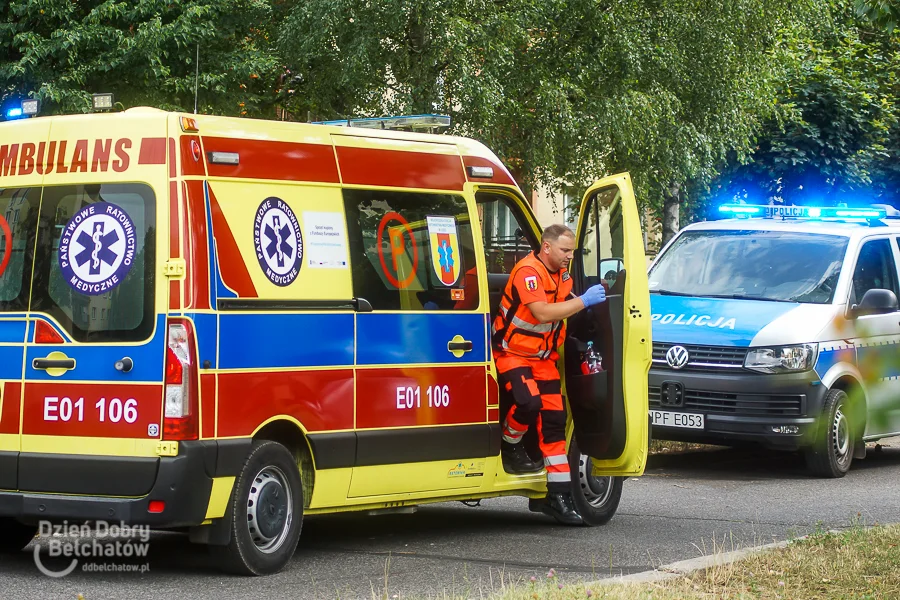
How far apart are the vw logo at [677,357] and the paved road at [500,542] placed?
914 mm

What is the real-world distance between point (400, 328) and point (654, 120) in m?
10.6

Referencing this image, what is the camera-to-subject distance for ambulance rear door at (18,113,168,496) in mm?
6555

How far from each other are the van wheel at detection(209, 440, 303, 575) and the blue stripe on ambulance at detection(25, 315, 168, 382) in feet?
2.14

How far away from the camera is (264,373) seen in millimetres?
6902

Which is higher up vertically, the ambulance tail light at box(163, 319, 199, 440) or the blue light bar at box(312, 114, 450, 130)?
the blue light bar at box(312, 114, 450, 130)

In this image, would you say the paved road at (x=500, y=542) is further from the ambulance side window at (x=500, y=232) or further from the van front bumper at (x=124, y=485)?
the ambulance side window at (x=500, y=232)

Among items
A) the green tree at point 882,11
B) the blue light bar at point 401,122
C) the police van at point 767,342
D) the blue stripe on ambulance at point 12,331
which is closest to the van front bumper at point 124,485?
the blue stripe on ambulance at point 12,331

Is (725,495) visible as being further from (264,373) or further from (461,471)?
(264,373)

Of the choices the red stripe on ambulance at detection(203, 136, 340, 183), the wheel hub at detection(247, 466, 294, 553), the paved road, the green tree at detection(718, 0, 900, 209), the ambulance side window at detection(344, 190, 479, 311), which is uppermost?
the green tree at detection(718, 0, 900, 209)

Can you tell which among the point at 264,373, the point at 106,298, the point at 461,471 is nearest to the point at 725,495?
the point at 461,471

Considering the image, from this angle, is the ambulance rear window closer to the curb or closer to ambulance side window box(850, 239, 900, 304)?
the curb

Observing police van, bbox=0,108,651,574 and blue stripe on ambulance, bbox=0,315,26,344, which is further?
blue stripe on ambulance, bbox=0,315,26,344

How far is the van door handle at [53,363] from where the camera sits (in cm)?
674

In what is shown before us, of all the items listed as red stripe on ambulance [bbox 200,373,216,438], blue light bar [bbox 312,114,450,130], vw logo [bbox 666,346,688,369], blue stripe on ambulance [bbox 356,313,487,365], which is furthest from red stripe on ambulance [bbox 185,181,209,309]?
vw logo [bbox 666,346,688,369]
